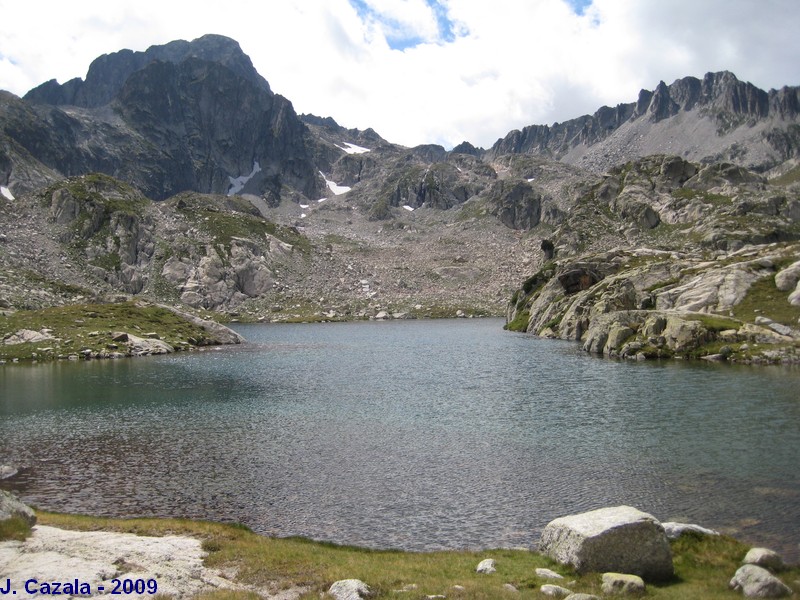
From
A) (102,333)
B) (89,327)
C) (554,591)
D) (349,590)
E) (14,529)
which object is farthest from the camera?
(89,327)

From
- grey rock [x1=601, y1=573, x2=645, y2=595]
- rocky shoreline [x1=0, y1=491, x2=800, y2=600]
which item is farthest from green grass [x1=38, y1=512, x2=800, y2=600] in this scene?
grey rock [x1=601, y1=573, x2=645, y2=595]

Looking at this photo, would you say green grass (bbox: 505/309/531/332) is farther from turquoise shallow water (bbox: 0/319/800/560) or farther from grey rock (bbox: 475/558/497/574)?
grey rock (bbox: 475/558/497/574)

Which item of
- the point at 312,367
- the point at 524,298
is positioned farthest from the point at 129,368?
the point at 524,298

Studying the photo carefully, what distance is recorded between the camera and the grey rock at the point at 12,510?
886 inches

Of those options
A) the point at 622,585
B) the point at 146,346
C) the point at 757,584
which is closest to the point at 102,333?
the point at 146,346

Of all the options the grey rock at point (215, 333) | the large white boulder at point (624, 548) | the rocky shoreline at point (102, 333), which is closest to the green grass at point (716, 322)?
the large white boulder at point (624, 548)

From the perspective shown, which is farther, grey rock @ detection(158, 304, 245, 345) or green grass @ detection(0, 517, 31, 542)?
grey rock @ detection(158, 304, 245, 345)

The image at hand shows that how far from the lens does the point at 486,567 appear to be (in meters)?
20.5

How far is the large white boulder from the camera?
63.3 ft

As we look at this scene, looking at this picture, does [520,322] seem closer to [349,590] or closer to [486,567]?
[486,567]

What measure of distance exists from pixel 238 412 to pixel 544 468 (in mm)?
30905

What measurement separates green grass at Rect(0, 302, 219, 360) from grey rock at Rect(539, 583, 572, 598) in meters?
95.2

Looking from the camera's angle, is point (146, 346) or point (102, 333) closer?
point (102, 333)

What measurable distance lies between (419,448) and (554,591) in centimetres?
2240
